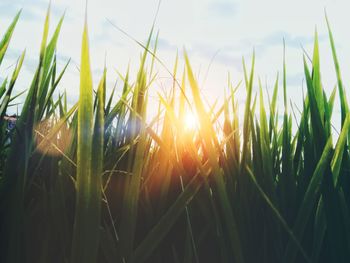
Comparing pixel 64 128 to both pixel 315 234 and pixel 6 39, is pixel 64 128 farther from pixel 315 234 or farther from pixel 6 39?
pixel 315 234

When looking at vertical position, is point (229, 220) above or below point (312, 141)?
below

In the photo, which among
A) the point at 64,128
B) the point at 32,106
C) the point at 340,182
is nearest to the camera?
the point at 32,106

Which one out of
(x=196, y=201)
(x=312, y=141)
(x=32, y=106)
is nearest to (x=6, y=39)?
(x=32, y=106)

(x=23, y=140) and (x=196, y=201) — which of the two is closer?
(x=23, y=140)

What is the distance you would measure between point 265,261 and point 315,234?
72 mm

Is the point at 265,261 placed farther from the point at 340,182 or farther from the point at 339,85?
the point at 339,85

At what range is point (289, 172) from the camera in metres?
0.69

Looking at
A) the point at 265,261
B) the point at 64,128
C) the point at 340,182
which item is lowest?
the point at 265,261

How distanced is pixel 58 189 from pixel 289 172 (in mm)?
330

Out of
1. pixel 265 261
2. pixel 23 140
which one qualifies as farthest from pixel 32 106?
pixel 265 261

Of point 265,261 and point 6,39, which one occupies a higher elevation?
point 6,39

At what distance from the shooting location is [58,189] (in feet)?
2.00

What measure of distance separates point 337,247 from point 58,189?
0.36m

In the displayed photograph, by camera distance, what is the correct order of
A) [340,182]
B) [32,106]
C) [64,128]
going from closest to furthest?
[32,106]
[340,182]
[64,128]
